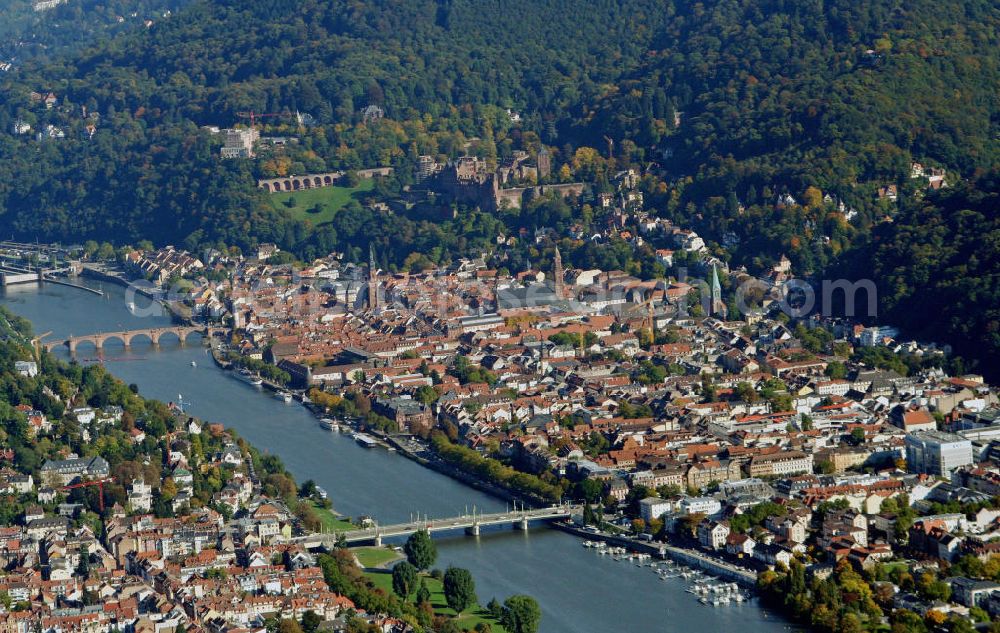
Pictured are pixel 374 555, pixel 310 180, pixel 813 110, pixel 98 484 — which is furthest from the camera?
pixel 310 180

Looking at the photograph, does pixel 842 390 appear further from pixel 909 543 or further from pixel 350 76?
pixel 350 76

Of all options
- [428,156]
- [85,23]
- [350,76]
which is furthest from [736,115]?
[85,23]

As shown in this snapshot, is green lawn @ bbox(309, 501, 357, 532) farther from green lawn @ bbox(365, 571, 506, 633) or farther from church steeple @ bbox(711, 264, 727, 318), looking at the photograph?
church steeple @ bbox(711, 264, 727, 318)

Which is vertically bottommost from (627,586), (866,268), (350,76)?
(627,586)

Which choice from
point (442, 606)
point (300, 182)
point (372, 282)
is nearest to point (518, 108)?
point (300, 182)

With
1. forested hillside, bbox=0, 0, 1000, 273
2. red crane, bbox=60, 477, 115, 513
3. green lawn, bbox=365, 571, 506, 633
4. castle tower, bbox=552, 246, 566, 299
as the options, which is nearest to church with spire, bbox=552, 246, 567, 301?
castle tower, bbox=552, 246, 566, 299

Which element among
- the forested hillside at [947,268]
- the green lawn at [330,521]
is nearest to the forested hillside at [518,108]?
the forested hillside at [947,268]

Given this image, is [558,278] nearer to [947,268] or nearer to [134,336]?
[134,336]
